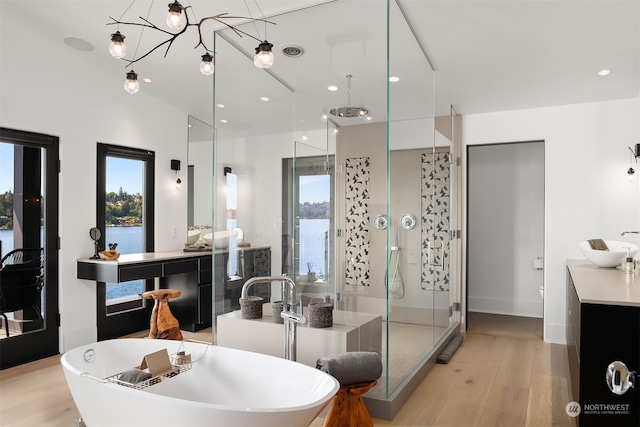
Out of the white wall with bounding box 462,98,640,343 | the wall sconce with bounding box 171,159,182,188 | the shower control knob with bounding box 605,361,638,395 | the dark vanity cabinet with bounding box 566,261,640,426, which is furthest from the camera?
the wall sconce with bounding box 171,159,182,188

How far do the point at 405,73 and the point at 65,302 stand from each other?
3.70 metres

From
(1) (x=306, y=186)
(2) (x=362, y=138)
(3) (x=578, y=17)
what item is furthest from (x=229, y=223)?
(3) (x=578, y=17)

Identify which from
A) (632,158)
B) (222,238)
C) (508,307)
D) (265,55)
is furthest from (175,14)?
(508,307)

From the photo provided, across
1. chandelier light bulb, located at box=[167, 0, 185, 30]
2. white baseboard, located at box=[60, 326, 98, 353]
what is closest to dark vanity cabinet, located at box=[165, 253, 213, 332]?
white baseboard, located at box=[60, 326, 98, 353]

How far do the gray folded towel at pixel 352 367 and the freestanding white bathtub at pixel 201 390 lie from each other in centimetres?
11

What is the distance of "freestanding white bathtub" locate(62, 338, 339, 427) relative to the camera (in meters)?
1.88

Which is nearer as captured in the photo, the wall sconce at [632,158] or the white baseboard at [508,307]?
the wall sconce at [632,158]

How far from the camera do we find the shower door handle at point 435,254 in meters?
4.13

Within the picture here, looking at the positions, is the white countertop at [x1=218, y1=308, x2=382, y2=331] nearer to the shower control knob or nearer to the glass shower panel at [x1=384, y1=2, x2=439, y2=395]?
the glass shower panel at [x1=384, y1=2, x2=439, y2=395]

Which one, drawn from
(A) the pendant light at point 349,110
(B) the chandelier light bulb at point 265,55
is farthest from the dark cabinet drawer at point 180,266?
(B) the chandelier light bulb at point 265,55

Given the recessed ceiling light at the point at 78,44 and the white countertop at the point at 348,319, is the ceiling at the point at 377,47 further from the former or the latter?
the white countertop at the point at 348,319

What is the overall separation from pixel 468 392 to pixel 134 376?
7.52 feet

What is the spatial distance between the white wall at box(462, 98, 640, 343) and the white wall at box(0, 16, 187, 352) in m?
4.26

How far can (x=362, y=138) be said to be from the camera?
9.17 ft
